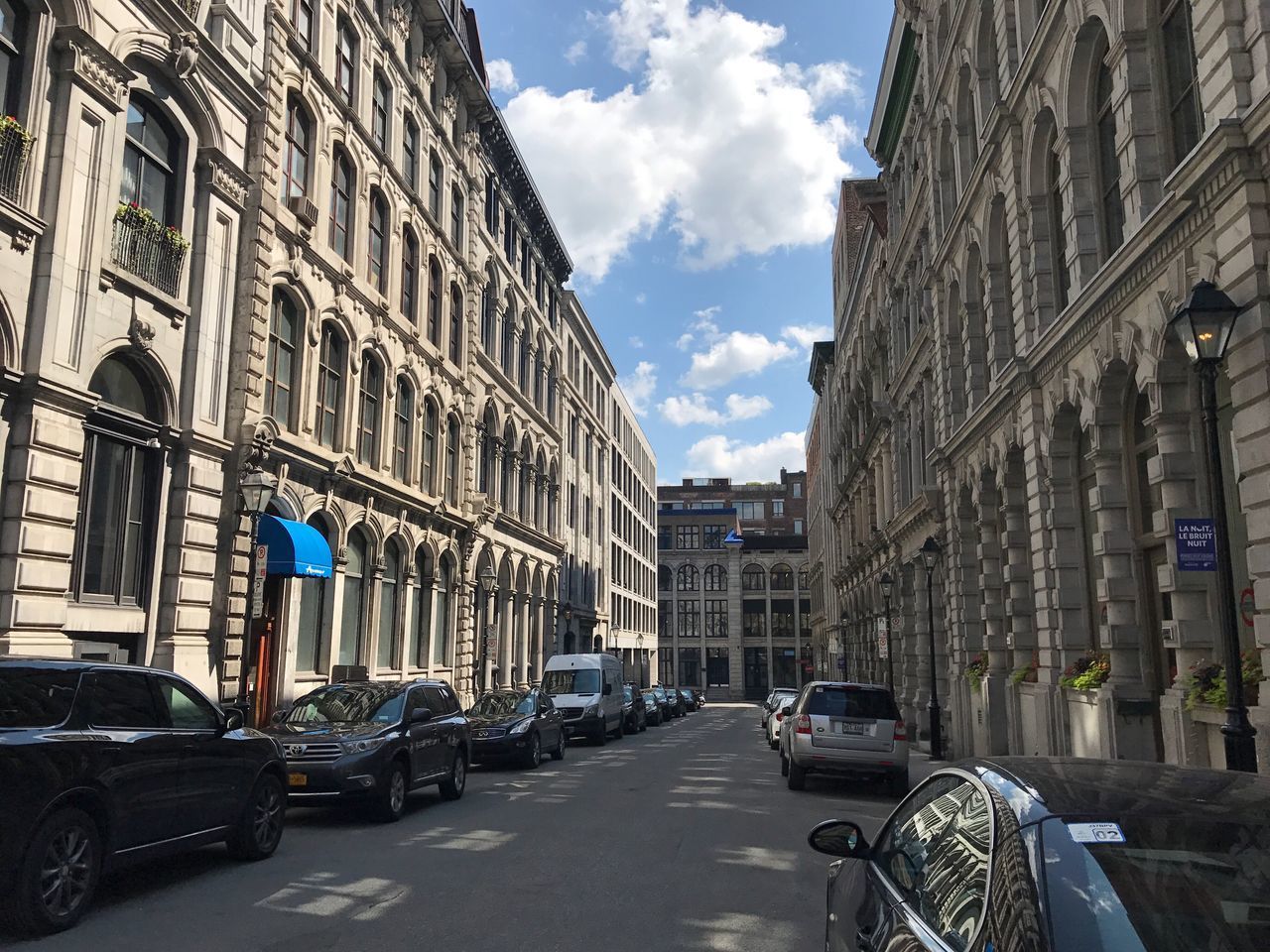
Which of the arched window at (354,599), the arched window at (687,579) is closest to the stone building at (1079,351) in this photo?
the arched window at (354,599)

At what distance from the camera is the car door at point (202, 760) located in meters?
8.64

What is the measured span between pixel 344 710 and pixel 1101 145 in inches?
550

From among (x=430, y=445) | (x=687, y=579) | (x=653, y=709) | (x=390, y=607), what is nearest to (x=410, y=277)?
(x=430, y=445)

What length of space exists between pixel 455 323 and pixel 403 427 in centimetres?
651

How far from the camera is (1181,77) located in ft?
41.6

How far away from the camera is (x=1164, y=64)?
1298 centimetres

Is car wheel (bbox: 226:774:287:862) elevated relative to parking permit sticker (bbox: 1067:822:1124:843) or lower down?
lower down

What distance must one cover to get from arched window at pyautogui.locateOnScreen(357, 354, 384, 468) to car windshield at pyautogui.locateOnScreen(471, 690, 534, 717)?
758 cm

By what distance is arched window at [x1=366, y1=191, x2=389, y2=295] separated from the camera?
26.9 m

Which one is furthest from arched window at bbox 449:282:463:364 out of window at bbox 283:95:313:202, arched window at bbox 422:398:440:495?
window at bbox 283:95:313:202

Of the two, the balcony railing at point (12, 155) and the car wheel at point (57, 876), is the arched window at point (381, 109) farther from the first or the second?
the car wheel at point (57, 876)

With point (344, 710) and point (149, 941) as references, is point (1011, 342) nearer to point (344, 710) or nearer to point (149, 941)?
point (344, 710)

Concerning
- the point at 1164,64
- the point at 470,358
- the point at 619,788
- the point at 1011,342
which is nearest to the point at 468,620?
the point at 470,358

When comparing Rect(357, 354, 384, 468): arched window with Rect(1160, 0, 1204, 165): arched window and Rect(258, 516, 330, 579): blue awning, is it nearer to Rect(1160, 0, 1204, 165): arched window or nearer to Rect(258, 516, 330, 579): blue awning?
Rect(258, 516, 330, 579): blue awning
